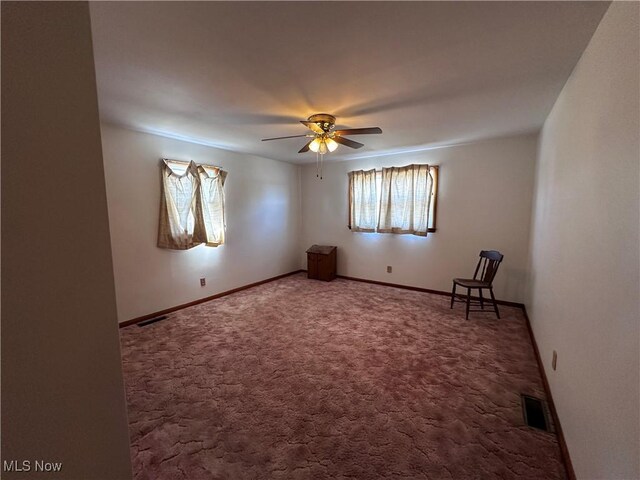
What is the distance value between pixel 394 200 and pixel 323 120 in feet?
7.56

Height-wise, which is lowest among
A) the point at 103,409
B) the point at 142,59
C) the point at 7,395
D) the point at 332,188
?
the point at 103,409

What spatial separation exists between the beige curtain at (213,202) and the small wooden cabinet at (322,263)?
5.84 ft

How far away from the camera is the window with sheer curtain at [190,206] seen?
3455 mm

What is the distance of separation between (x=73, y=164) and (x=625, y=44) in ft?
6.52

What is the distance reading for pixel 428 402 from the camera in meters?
1.94

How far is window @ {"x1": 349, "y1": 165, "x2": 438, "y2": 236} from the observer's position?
4.24 metres

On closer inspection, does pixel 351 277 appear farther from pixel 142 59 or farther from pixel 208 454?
pixel 142 59

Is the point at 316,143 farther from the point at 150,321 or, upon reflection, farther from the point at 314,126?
the point at 150,321

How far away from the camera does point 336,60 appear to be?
1.69 metres

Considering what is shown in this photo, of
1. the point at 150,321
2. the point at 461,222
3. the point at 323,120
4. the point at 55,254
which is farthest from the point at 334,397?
the point at 461,222

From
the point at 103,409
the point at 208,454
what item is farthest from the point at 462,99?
the point at 208,454

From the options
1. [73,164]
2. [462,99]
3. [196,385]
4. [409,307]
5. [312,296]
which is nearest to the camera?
[73,164]

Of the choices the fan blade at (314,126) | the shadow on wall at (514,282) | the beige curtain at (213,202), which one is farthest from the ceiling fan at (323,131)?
the shadow on wall at (514,282)

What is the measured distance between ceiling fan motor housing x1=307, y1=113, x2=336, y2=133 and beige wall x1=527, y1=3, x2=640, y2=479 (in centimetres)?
177
